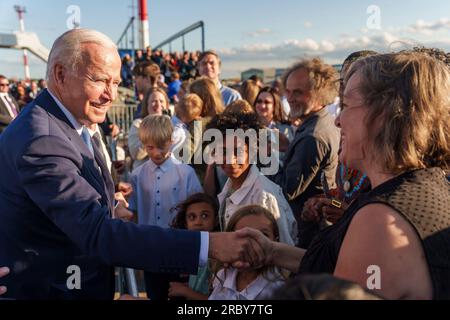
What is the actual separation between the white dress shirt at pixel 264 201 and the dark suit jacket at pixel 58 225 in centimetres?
98

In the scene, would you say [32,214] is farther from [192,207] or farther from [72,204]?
[192,207]

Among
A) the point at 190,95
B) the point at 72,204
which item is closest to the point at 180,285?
the point at 72,204

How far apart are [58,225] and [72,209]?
10 centimetres

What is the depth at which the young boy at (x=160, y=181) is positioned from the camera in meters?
3.40

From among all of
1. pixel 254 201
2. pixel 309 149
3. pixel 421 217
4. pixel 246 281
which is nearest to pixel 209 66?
pixel 309 149

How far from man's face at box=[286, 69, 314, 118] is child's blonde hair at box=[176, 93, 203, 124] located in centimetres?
98

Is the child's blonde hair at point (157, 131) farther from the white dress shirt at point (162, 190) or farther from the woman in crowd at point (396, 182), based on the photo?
the woman in crowd at point (396, 182)

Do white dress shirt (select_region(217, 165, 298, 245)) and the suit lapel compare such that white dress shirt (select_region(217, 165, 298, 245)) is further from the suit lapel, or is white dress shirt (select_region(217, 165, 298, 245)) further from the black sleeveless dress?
the black sleeveless dress

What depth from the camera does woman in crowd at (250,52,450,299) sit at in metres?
1.10

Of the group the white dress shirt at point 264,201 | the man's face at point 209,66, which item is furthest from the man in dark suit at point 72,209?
the man's face at point 209,66

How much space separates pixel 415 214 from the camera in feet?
3.73

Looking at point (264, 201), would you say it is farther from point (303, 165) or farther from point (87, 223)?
point (87, 223)

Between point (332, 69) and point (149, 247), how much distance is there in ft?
8.46
